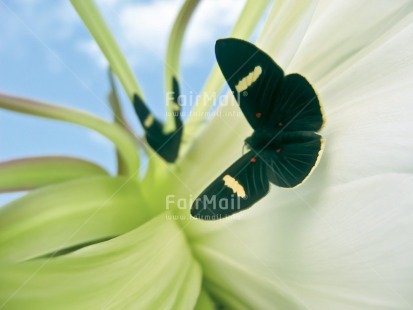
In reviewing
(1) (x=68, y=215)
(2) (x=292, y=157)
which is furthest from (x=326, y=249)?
(1) (x=68, y=215)

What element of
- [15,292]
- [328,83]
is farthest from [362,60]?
[15,292]

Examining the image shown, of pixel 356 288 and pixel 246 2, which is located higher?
pixel 246 2

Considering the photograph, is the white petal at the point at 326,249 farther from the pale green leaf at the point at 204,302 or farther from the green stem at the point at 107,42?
the green stem at the point at 107,42

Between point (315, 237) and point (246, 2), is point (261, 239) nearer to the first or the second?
point (315, 237)

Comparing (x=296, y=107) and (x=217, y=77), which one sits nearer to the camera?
(x=296, y=107)

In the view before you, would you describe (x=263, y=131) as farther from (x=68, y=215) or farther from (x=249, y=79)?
(x=68, y=215)

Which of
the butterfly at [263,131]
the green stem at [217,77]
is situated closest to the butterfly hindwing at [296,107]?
the butterfly at [263,131]

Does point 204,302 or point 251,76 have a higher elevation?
point 251,76
